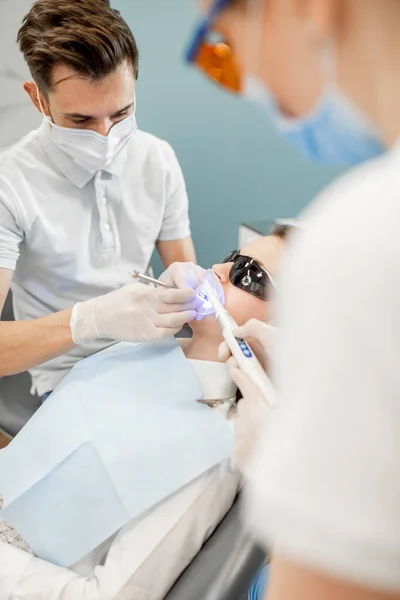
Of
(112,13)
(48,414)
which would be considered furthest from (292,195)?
(48,414)

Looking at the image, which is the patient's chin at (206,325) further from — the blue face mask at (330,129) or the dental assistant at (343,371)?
the dental assistant at (343,371)

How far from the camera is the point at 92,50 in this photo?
4.11ft

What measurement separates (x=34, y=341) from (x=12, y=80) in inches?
51.7

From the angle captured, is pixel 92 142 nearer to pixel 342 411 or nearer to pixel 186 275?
pixel 186 275

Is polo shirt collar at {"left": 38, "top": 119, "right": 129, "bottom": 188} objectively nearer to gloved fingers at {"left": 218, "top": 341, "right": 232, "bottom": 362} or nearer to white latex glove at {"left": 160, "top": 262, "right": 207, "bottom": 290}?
white latex glove at {"left": 160, "top": 262, "right": 207, "bottom": 290}

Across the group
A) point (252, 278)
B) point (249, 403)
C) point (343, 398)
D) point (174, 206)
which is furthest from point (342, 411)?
point (174, 206)

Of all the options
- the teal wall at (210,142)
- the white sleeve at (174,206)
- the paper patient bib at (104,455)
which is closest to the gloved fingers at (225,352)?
the paper patient bib at (104,455)

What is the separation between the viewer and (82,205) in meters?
1.52

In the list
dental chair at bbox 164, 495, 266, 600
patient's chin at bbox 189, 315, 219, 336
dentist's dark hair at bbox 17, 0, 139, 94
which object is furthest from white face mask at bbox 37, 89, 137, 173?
dental chair at bbox 164, 495, 266, 600

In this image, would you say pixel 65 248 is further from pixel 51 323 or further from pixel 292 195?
pixel 292 195

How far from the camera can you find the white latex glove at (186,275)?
1326mm

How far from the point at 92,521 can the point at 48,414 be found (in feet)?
0.91

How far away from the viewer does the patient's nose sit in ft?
4.33

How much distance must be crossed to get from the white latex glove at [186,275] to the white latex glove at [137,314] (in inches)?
2.3
